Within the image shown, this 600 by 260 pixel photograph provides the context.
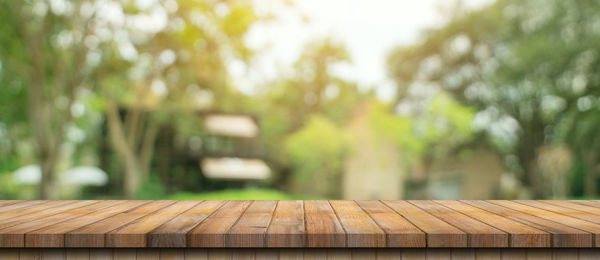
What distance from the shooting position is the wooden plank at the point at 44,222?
222cm

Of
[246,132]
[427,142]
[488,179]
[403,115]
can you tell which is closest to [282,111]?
[246,132]

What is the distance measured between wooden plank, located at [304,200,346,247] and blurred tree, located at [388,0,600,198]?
20386 mm

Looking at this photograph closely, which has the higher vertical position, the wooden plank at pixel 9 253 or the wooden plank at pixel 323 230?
the wooden plank at pixel 323 230

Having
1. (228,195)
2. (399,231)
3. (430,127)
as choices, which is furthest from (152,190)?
(399,231)

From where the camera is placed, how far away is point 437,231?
2234 millimetres

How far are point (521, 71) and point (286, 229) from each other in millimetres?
21322

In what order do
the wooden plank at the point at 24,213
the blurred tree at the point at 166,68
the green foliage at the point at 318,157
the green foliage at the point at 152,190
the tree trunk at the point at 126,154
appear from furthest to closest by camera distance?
1. the green foliage at the point at 318,157
2. the green foliage at the point at 152,190
3. the tree trunk at the point at 126,154
4. the blurred tree at the point at 166,68
5. the wooden plank at the point at 24,213

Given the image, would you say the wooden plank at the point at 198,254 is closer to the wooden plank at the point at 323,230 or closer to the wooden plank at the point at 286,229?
the wooden plank at the point at 286,229

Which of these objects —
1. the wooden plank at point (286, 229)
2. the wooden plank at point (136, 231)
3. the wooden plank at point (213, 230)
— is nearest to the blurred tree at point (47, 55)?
the wooden plank at point (136, 231)

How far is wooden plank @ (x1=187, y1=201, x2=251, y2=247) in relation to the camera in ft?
7.09

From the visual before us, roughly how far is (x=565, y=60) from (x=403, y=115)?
7122 millimetres

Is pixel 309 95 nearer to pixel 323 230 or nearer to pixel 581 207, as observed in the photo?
pixel 581 207

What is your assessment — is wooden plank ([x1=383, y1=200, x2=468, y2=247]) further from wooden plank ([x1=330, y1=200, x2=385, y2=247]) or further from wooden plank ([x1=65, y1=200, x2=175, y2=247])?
wooden plank ([x1=65, y1=200, x2=175, y2=247])

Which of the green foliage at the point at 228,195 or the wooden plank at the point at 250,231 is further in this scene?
the green foliage at the point at 228,195
